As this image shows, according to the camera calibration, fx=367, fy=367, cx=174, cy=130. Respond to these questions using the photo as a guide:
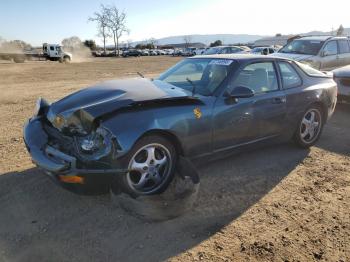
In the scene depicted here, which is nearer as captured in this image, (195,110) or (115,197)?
(115,197)

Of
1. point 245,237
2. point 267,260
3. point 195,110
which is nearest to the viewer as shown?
point 267,260

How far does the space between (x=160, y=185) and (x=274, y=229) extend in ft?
4.14

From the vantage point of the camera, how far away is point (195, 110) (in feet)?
13.6

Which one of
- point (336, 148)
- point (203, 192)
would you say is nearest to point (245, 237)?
point (203, 192)

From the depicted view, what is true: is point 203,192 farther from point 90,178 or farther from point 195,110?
A: point 90,178

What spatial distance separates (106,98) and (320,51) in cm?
927

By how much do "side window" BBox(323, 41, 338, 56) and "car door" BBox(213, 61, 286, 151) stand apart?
24.0 ft

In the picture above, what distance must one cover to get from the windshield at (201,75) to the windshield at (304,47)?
743 centimetres

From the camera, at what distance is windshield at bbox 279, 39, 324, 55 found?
11492 mm

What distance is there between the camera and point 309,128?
5773 millimetres

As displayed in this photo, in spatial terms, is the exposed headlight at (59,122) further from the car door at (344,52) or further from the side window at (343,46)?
the side window at (343,46)

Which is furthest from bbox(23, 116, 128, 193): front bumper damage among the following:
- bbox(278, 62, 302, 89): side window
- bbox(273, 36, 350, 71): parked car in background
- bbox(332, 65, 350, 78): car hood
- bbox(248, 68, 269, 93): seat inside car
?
bbox(273, 36, 350, 71): parked car in background

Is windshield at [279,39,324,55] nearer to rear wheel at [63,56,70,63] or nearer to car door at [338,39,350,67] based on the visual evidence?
car door at [338,39,350,67]

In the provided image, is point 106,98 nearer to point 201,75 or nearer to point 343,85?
point 201,75
